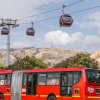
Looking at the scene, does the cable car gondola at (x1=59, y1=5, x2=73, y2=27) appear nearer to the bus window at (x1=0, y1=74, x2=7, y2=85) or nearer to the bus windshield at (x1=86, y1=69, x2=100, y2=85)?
the bus window at (x1=0, y1=74, x2=7, y2=85)

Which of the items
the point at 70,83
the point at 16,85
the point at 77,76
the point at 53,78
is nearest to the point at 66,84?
the point at 70,83

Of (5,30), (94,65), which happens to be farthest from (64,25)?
(94,65)

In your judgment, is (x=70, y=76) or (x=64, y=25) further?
(x=64, y=25)

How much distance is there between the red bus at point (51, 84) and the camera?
79.0ft

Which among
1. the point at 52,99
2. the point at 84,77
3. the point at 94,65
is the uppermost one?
the point at 94,65

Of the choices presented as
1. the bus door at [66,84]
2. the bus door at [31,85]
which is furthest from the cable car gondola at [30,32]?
the bus door at [66,84]

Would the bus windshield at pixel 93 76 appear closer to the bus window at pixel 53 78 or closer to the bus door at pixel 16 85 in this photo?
the bus window at pixel 53 78

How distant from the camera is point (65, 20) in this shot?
101 feet

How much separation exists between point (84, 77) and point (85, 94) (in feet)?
4.23

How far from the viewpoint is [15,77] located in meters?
30.0

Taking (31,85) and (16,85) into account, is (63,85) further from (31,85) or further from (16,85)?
(16,85)

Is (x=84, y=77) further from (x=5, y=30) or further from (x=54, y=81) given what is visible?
(x=5, y=30)

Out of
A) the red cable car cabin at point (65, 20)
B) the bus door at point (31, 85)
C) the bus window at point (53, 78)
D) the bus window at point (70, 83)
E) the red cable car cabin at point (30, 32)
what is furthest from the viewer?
the red cable car cabin at point (30, 32)

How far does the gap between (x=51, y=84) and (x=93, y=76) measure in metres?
3.67
